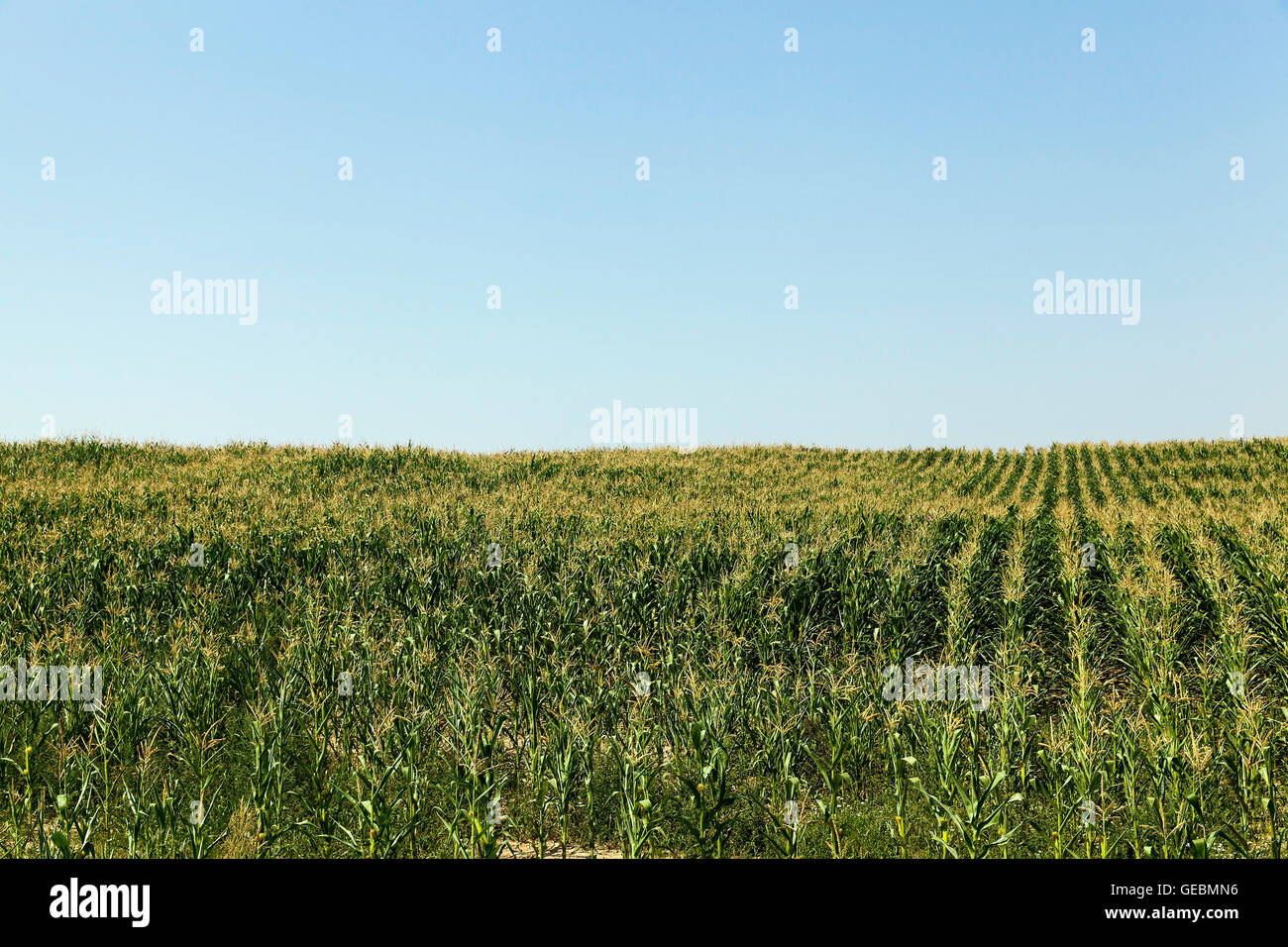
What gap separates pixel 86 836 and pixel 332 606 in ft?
19.2

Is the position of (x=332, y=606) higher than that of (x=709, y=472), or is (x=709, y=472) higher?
A: (x=709, y=472)

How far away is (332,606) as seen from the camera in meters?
10.6

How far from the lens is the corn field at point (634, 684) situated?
18.0 ft

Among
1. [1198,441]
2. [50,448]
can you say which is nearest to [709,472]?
[50,448]

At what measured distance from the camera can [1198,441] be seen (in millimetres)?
49375

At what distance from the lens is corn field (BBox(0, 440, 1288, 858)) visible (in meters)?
5.48

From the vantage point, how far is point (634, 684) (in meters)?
7.56

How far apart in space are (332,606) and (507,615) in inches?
104

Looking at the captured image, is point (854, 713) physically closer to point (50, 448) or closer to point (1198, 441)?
point (50, 448)
